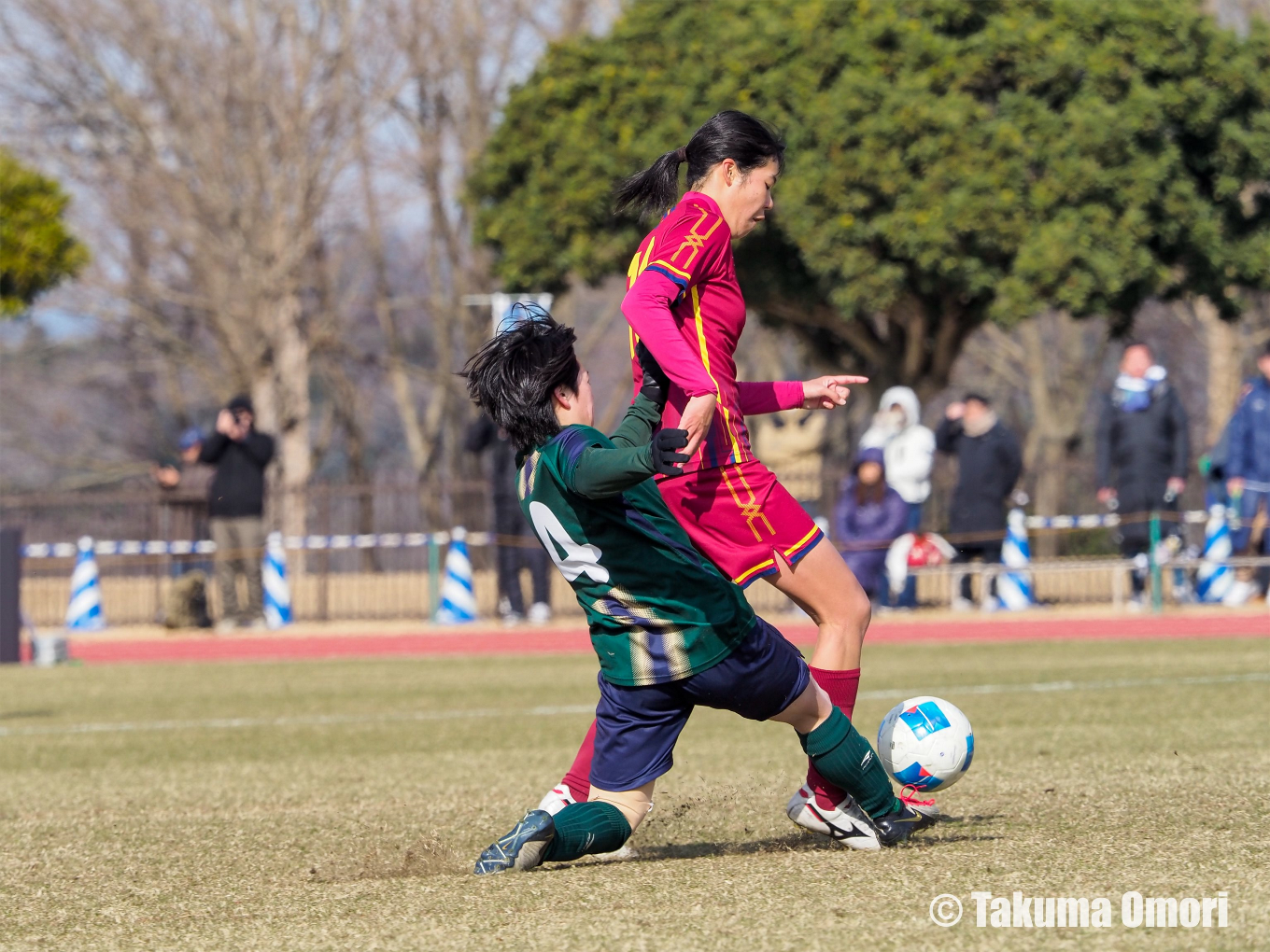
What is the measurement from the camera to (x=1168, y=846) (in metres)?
4.45

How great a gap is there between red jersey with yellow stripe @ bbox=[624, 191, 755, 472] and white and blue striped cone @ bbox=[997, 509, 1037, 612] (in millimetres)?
12965

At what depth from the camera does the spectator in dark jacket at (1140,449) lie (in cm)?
1609

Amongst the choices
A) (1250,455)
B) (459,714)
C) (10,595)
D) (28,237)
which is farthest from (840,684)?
(28,237)

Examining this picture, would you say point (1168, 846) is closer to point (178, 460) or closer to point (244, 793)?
point (244, 793)

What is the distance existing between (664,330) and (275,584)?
45.2 feet

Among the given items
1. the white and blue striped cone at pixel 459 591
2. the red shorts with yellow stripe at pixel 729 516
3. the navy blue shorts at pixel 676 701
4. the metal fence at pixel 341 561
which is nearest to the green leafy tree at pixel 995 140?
the metal fence at pixel 341 561

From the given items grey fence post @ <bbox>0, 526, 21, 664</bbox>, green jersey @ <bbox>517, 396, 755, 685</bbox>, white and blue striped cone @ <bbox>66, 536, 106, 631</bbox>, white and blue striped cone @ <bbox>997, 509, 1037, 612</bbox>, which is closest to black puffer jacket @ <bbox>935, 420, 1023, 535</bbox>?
white and blue striped cone @ <bbox>997, 509, 1037, 612</bbox>

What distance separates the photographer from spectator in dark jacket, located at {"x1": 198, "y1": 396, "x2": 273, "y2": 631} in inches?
667

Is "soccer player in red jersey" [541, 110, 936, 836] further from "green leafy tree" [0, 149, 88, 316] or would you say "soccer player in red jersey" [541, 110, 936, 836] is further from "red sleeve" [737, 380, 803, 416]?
"green leafy tree" [0, 149, 88, 316]

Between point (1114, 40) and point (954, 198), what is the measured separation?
8.23 feet

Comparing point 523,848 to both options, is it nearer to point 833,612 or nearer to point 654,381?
point 833,612

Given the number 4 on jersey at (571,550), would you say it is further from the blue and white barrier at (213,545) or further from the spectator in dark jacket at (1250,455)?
the blue and white barrier at (213,545)

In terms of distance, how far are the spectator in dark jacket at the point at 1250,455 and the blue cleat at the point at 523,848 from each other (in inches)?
507

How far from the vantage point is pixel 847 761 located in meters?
4.64
